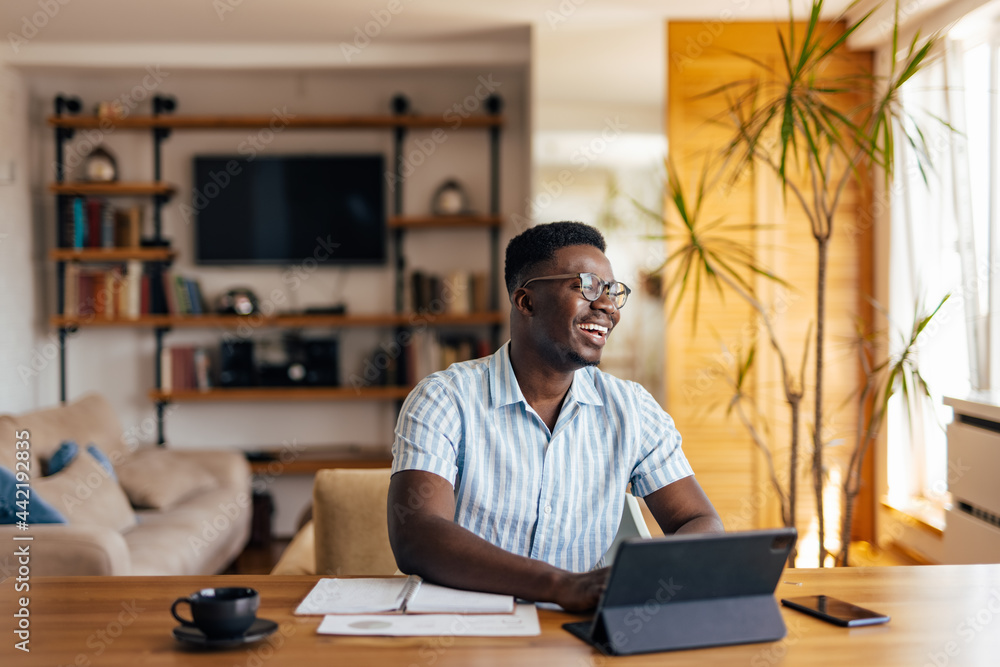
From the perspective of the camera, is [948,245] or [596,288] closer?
[596,288]

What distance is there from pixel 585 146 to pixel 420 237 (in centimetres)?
121

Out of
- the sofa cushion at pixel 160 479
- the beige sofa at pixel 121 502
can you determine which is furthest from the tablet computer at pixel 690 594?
the sofa cushion at pixel 160 479

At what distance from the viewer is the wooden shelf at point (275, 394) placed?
14.5 ft

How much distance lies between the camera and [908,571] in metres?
1.36

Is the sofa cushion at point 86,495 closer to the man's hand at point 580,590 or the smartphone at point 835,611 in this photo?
the man's hand at point 580,590

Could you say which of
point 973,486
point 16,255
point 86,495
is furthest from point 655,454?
point 16,255

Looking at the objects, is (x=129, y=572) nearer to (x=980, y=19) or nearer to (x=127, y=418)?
(x=127, y=418)

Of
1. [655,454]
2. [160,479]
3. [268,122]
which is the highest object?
[268,122]

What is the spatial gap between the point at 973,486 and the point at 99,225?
4292mm

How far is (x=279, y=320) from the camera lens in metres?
4.46

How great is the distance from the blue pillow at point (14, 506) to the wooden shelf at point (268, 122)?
2.58 meters

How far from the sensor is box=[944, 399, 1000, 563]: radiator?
2738mm

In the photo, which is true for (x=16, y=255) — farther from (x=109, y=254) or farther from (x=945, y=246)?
(x=945, y=246)

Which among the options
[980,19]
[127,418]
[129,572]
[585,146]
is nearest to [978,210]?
[980,19]
